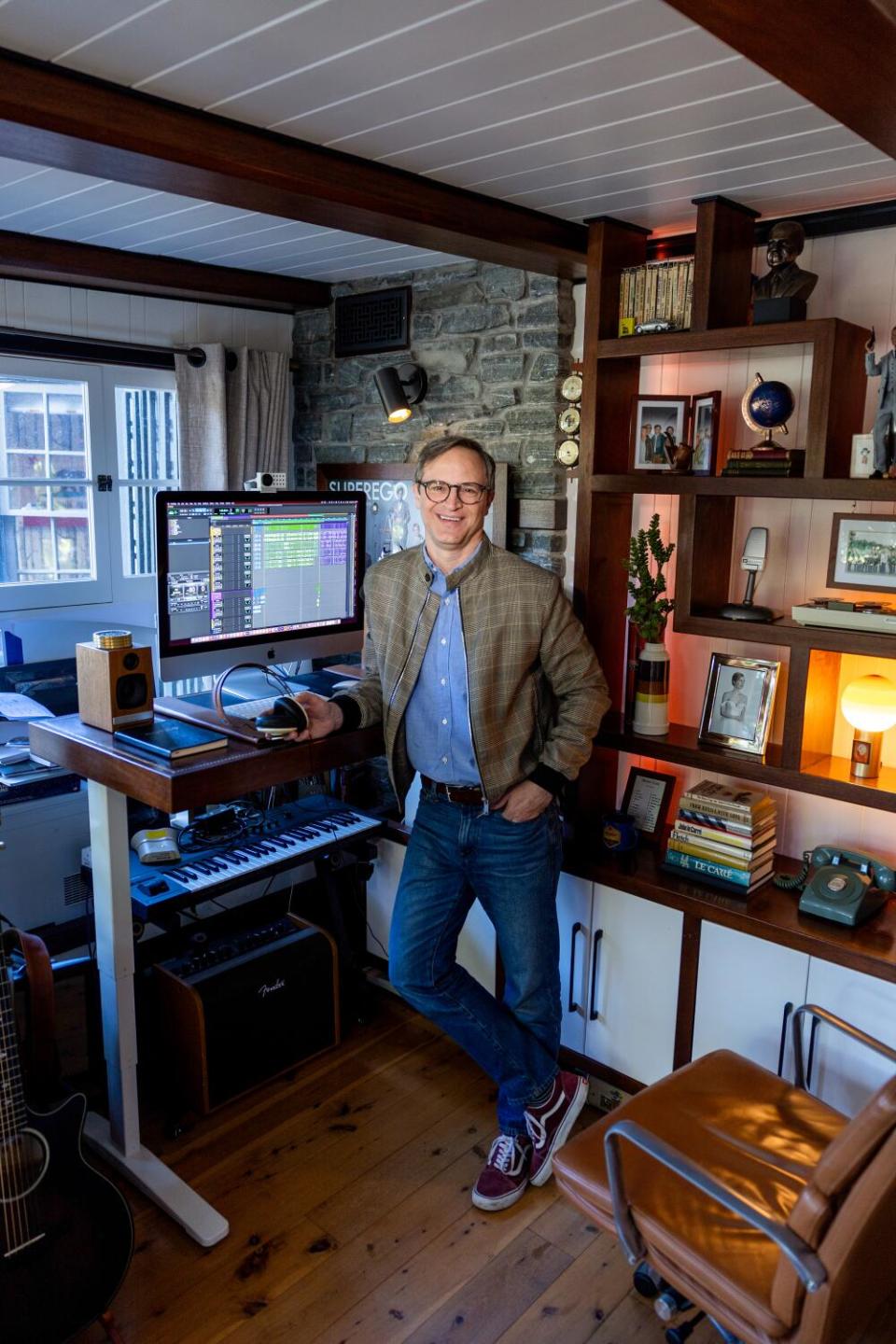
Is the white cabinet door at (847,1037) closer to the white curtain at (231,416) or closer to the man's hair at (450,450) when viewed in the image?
the man's hair at (450,450)

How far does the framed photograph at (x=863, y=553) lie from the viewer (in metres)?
2.38

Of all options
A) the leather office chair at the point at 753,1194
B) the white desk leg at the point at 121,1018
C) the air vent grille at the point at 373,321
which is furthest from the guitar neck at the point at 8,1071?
the air vent grille at the point at 373,321

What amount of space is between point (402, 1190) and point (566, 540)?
1.80 meters

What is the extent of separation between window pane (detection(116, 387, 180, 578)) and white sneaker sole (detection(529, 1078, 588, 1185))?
2.15 meters

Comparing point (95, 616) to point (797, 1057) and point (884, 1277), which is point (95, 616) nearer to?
point (797, 1057)

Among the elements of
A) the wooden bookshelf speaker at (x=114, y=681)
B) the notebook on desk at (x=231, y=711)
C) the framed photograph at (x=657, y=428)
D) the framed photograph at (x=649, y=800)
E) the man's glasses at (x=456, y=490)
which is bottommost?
the framed photograph at (x=649, y=800)

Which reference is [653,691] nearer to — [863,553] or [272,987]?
[863,553]

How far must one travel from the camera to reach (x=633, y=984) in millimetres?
2711

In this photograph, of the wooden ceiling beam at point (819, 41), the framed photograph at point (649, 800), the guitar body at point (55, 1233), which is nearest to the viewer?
the wooden ceiling beam at point (819, 41)

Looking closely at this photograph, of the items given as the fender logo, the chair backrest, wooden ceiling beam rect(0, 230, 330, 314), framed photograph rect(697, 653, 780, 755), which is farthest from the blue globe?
the fender logo

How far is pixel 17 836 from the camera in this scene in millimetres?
3098

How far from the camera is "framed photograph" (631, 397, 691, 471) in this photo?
2.78 meters

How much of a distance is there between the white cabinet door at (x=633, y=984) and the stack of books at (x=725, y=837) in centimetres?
15

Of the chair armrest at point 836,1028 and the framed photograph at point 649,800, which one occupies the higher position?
the framed photograph at point 649,800
